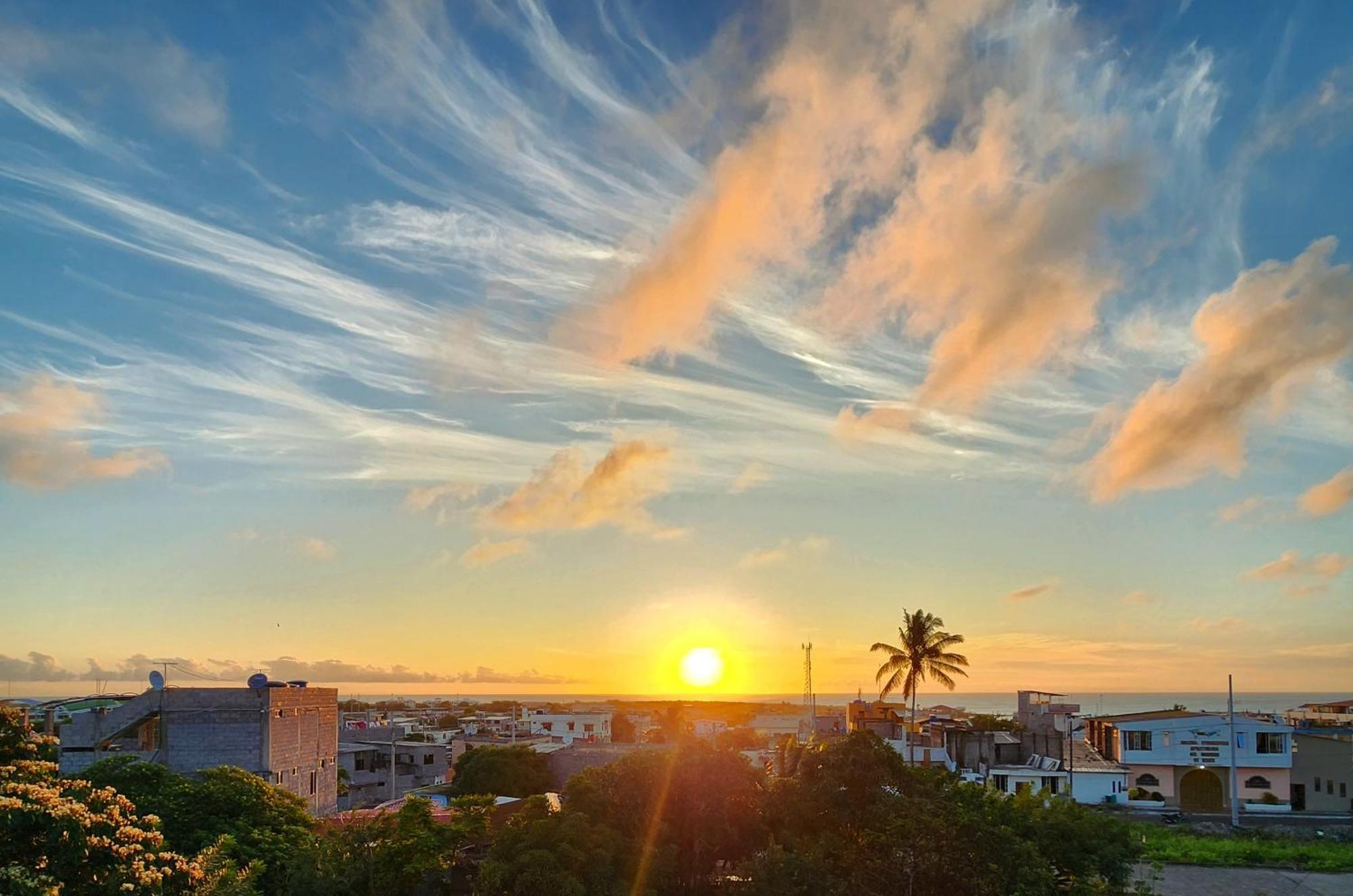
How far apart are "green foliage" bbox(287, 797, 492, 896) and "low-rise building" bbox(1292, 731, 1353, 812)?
2225 inches

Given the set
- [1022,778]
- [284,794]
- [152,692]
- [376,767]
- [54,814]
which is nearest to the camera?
[54,814]

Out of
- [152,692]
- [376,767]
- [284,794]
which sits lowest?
[376,767]

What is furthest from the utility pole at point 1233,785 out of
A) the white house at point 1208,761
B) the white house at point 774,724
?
the white house at point 774,724

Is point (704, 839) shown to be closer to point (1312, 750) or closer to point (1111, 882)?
point (1111, 882)

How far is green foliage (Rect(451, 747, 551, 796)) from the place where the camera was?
6306 centimetres

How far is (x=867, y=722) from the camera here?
7656cm

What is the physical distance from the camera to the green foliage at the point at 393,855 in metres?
26.3

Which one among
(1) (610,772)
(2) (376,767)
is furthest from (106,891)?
(2) (376,767)

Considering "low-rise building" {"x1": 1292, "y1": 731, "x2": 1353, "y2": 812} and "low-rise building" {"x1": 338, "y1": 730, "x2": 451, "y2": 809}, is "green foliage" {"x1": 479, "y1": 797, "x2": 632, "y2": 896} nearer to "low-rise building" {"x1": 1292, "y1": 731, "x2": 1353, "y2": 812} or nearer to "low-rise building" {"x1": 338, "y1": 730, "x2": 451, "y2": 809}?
"low-rise building" {"x1": 338, "y1": 730, "x2": 451, "y2": 809}

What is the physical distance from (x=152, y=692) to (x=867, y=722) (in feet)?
165

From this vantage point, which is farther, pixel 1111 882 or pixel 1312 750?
pixel 1312 750

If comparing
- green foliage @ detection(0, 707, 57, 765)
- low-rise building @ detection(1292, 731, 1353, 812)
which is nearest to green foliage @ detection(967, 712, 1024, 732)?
low-rise building @ detection(1292, 731, 1353, 812)

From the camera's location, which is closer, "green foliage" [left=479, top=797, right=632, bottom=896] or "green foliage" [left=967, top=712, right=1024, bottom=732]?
"green foliage" [left=479, top=797, right=632, bottom=896]

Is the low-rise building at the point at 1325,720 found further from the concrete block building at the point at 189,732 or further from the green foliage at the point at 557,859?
the concrete block building at the point at 189,732
